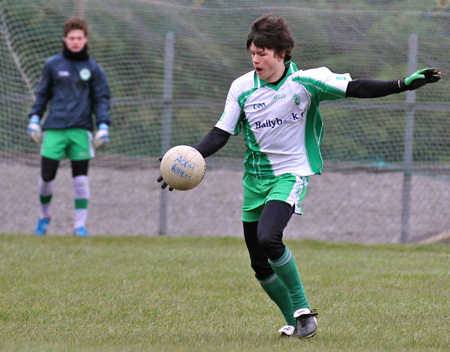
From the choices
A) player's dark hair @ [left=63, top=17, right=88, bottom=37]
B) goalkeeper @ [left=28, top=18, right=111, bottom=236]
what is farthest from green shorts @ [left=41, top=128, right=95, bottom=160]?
player's dark hair @ [left=63, top=17, right=88, bottom=37]

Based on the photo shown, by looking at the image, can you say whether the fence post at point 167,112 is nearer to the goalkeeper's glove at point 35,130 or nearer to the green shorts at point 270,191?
the goalkeeper's glove at point 35,130

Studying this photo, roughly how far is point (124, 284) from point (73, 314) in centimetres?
134

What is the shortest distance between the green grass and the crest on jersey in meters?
1.94

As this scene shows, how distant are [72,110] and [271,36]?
16.2 feet

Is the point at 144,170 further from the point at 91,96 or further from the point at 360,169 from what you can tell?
the point at 360,169

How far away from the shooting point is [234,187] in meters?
11.8

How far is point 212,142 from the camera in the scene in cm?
498

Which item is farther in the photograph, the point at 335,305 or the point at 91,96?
the point at 91,96

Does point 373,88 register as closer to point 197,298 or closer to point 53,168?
point 197,298

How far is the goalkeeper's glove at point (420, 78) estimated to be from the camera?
441 cm

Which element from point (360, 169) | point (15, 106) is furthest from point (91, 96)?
point (360, 169)

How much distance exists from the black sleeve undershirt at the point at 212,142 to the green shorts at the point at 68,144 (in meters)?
4.65

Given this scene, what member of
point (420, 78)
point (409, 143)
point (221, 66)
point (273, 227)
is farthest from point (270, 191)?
point (221, 66)

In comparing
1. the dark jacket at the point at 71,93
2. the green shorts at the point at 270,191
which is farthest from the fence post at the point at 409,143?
the green shorts at the point at 270,191
